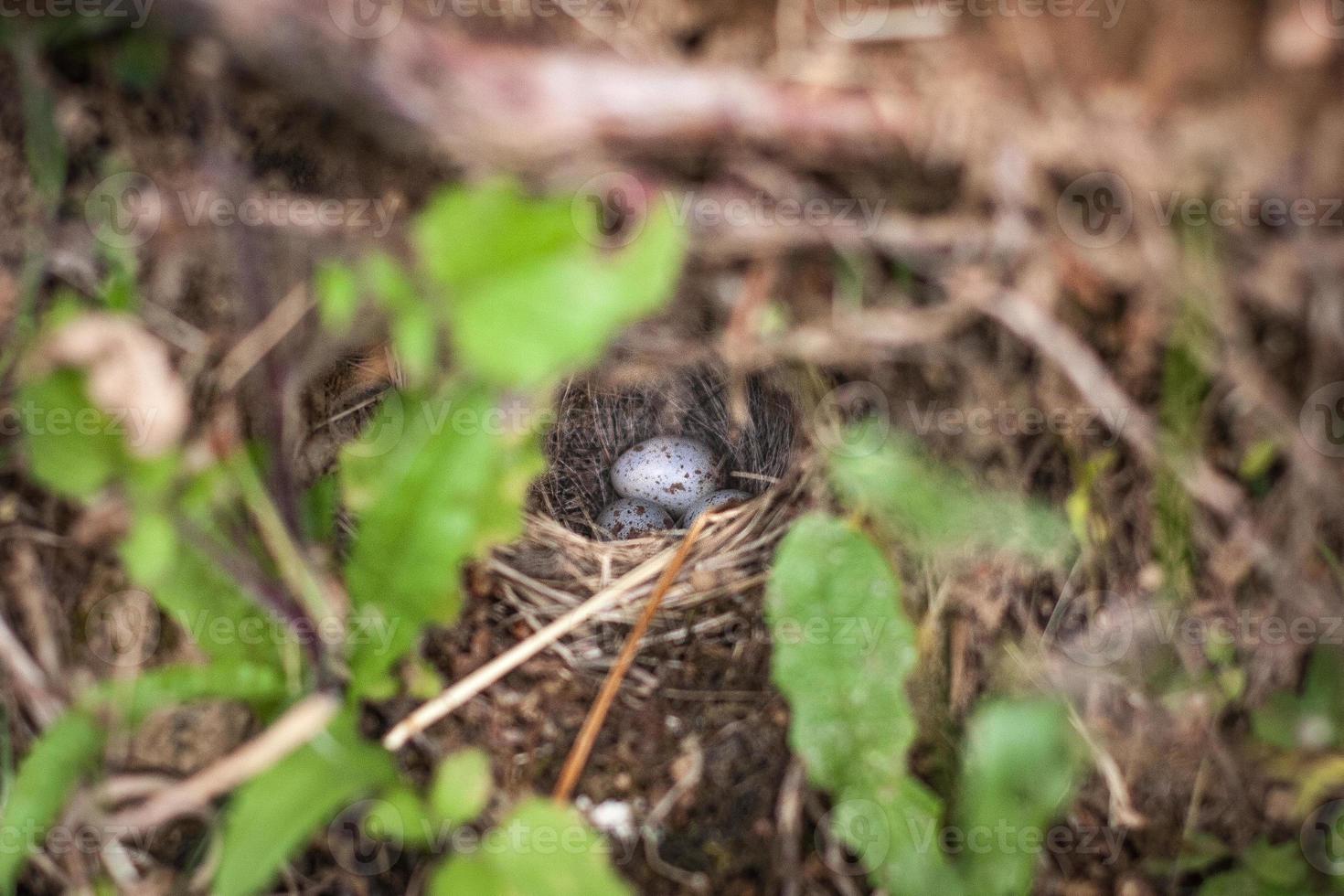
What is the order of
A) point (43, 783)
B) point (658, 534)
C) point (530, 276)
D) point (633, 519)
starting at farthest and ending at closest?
point (633, 519), point (658, 534), point (43, 783), point (530, 276)

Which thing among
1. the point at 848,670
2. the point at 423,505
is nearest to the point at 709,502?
the point at 848,670

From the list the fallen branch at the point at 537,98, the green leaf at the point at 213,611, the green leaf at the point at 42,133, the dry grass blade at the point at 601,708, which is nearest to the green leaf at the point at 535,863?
the dry grass blade at the point at 601,708

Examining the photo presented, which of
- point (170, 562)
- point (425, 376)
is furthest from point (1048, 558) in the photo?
point (170, 562)

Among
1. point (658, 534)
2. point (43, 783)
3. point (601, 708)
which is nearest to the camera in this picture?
point (43, 783)

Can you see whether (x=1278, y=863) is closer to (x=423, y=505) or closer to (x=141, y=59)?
(x=423, y=505)

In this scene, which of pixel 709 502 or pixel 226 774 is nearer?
pixel 226 774

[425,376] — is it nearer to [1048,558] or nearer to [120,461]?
[120,461]
